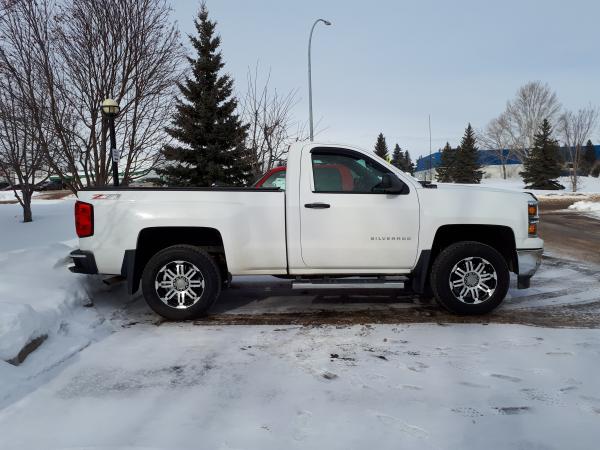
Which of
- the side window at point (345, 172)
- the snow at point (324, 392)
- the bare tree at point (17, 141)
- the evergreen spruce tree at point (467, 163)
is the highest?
the evergreen spruce tree at point (467, 163)

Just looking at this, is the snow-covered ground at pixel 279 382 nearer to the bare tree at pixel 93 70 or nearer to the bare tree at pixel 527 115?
the bare tree at pixel 93 70

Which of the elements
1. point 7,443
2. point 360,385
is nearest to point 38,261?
point 7,443

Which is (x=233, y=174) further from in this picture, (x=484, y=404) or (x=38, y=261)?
(x=484, y=404)

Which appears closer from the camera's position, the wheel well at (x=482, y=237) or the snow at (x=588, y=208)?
the wheel well at (x=482, y=237)

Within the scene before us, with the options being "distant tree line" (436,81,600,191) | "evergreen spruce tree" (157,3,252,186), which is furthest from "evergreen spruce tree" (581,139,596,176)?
"evergreen spruce tree" (157,3,252,186)

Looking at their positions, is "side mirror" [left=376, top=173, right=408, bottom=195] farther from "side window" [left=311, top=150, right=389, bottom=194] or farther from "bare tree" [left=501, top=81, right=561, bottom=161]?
"bare tree" [left=501, top=81, right=561, bottom=161]

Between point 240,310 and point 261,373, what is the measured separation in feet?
6.19

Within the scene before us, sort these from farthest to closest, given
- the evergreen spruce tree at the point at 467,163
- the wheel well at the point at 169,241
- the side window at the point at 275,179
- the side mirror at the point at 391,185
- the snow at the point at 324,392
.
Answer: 1. the evergreen spruce tree at the point at 467,163
2. the side window at the point at 275,179
3. the wheel well at the point at 169,241
4. the side mirror at the point at 391,185
5. the snow at the point at 324,392

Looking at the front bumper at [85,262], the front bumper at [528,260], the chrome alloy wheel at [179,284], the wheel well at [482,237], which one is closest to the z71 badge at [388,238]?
the wheel well at [482,237]

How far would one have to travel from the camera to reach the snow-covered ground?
103 inches

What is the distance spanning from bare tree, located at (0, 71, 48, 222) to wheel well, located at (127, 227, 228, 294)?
8.01 meters

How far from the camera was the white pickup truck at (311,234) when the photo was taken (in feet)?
15.4

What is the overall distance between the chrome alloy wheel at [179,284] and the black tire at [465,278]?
257 cm

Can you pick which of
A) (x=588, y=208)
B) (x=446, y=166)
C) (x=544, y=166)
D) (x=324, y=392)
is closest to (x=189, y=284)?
(x=324, y=392)
